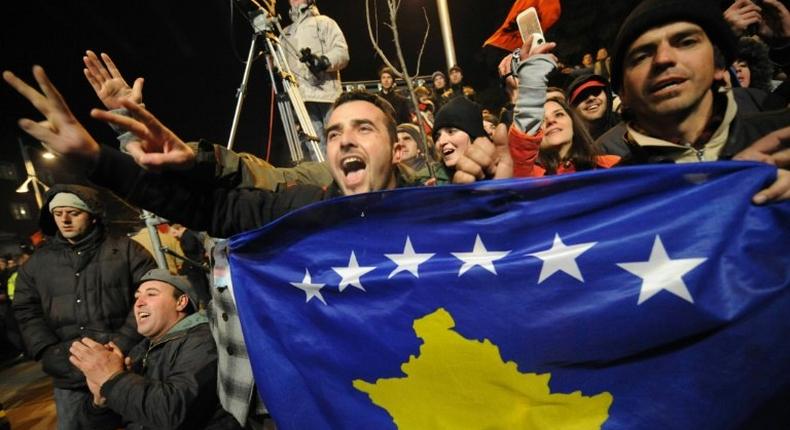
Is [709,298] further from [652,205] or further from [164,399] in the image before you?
[164,399]

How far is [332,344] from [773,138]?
67.2 inches

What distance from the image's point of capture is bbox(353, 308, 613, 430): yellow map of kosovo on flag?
4.63 ft

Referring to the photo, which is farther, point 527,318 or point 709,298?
point 527,318

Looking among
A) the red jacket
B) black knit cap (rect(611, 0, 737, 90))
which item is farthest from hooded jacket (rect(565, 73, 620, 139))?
the red jacket

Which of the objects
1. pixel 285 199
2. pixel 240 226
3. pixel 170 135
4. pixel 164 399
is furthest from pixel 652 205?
pixel 164 399

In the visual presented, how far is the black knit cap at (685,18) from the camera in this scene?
1586 mm

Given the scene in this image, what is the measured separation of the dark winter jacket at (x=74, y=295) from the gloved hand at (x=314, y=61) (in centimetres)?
244

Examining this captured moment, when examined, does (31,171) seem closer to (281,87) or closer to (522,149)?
(281,87)

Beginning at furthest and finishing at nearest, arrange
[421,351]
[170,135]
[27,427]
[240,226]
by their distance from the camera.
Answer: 1. [27,427]
2. [240,226]
3. [170,135]
4. [421,351]

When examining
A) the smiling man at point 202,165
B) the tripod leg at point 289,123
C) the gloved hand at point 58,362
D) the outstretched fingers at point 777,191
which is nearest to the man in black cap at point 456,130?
the smiling man at point 202,165

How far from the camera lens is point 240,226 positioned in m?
2.04

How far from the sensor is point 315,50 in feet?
15.5

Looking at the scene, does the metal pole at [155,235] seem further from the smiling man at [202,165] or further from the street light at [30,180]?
the street light at [30,180]

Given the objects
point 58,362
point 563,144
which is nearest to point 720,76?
point 563,144
